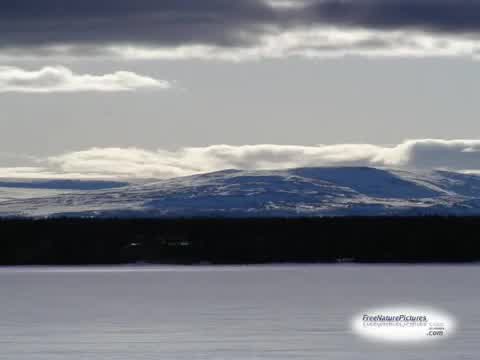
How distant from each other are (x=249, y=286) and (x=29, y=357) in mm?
72735

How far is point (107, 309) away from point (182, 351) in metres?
28.9

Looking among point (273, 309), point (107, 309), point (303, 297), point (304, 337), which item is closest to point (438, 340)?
point (304, 337)

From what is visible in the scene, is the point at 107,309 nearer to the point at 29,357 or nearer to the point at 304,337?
the point at 304,337

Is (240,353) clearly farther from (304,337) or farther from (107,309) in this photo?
(107,309)

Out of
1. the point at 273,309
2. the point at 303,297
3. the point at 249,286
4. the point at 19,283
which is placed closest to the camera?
the point at 273,309

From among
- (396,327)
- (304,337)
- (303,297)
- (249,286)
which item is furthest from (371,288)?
(304,337)

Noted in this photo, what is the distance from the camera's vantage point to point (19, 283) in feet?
461

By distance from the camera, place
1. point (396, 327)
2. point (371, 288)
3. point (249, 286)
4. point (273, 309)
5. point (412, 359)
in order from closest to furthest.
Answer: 1. point (412, 359)
2. point (396, 327)
3. point (273, 309)
4. point (371, 288)
5. point (249, 286)

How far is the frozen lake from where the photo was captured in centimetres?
5984

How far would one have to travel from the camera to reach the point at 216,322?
246 feet

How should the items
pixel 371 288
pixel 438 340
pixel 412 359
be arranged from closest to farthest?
1. pixel 412 359
2. pixel 438 340
3. pixel 371 288

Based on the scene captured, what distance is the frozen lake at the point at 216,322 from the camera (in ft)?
196

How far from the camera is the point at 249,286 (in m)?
130

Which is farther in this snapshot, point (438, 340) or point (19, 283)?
point (19, 283)
